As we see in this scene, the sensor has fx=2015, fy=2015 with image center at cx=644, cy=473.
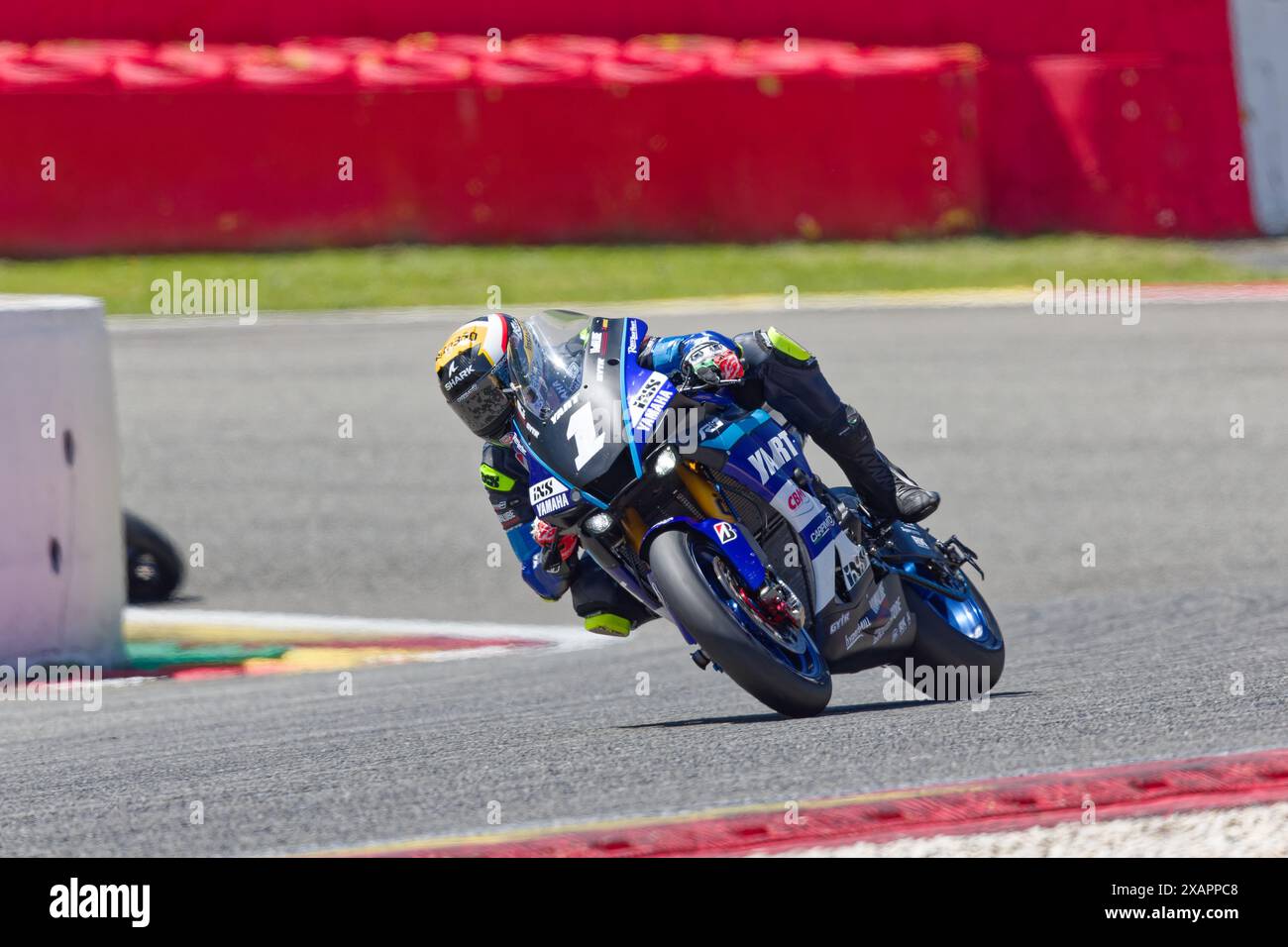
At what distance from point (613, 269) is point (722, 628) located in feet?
46.9

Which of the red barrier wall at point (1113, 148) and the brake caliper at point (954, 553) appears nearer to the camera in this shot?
the brake caliper at point (954, 553)

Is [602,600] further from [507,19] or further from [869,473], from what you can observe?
[507,19]

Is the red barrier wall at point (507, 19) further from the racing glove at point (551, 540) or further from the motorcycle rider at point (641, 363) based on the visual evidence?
the racing glove at point (551, 540)

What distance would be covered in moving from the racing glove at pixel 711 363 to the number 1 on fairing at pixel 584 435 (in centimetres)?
35

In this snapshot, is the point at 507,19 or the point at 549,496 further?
the point at 507,19

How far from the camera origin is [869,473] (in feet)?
21.9

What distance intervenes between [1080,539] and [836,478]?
2.65 meters

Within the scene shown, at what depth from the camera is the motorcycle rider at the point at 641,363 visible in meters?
6.23

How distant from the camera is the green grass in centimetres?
1895
